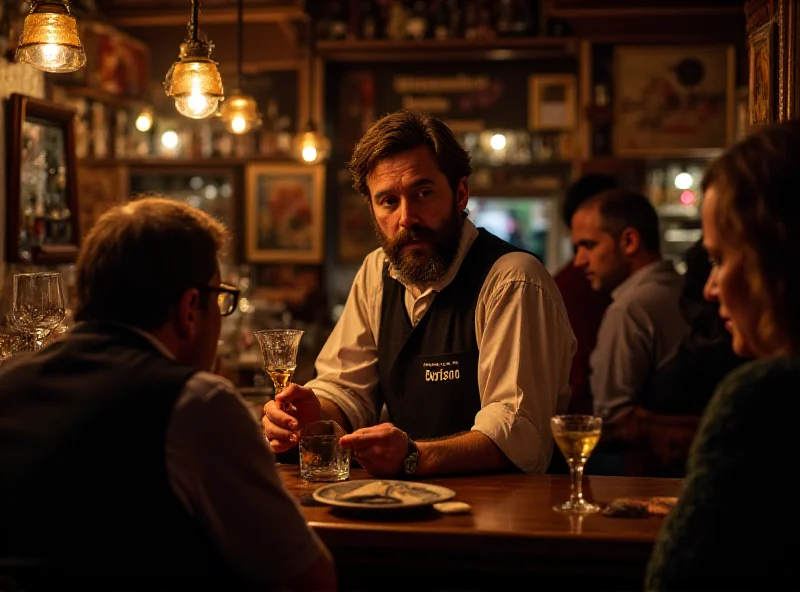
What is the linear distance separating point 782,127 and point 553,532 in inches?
32.9

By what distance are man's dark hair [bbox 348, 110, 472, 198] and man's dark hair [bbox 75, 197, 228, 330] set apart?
1213mm

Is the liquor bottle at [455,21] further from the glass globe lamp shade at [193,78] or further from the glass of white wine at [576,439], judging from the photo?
the glass of white wine at [576,439]

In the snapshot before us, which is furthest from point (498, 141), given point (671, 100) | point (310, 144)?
point (310, 144)

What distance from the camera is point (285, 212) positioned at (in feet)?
26.8

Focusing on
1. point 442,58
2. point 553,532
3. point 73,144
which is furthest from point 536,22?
point 553,532

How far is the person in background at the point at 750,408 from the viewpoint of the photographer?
1427 mm

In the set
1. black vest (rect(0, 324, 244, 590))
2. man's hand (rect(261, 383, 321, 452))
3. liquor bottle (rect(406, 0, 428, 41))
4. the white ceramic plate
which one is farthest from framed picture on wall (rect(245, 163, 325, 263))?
black vest (rect(0, 324, 244, 590))

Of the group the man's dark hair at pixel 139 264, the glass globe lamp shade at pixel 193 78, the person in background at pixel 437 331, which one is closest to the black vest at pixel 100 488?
the man's dark hair at pixel 139 264

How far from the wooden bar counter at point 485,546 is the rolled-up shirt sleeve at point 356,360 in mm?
839

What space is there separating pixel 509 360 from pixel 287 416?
0.59 m

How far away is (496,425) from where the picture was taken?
8.38 ft

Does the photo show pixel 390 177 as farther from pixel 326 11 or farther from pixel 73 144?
pixel 326 11

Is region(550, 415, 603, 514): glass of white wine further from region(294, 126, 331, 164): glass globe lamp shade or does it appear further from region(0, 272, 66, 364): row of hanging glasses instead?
region(294, 126, 331, 164): glass globe lamp shade

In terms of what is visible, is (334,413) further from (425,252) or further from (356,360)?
(425,252)
